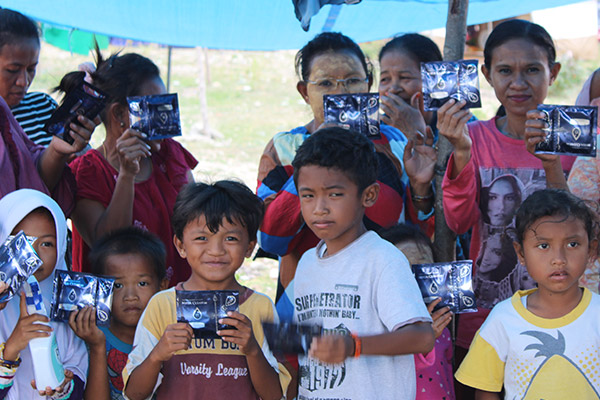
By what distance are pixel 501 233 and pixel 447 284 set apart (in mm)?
546

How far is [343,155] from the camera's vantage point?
2756 millimetres

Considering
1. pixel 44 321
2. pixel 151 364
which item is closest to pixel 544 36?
pixel 151 364

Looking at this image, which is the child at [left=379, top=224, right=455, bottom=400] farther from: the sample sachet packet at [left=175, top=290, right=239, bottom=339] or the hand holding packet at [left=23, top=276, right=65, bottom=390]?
the hand holding packet at [left=23, top=276, right=65, bottom=390]

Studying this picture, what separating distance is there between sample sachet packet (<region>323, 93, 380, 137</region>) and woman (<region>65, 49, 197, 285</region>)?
106 cm

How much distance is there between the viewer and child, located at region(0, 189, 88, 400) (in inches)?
105

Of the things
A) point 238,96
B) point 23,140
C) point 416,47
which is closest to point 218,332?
point 23,140

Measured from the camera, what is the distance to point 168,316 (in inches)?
110

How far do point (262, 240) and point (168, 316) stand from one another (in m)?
0.76

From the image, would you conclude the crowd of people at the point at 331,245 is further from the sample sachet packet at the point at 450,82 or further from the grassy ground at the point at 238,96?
the grassy ground at the point at 238,96

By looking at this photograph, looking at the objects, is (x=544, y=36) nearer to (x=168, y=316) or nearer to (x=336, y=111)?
(x=336, y=111)

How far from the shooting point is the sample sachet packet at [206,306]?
2570 mm

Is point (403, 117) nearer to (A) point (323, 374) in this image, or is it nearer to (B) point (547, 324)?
(B) point (547, 324)

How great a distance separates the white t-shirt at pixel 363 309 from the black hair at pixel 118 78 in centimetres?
185

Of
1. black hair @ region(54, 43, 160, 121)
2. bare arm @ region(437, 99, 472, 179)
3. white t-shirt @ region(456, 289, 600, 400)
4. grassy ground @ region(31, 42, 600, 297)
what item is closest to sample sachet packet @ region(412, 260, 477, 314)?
white t-shirt @ region(456, 289, 600, 400)
